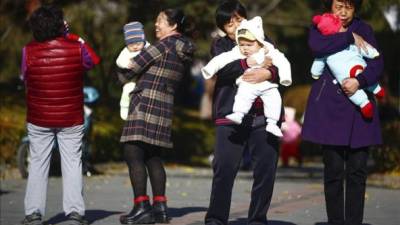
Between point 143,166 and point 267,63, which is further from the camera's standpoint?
point 143,166

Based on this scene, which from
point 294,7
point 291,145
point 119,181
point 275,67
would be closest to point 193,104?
point 294,7

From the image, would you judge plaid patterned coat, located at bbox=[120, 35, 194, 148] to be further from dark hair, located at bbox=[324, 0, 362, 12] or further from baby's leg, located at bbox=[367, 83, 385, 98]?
baby's leg, located at bbox=[367, 83, 385, 98]

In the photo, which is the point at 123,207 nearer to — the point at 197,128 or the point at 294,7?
the point at 197,128

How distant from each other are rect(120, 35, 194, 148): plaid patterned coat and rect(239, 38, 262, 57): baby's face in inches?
49.5

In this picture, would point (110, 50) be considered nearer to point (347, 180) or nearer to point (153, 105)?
point (153, 105)

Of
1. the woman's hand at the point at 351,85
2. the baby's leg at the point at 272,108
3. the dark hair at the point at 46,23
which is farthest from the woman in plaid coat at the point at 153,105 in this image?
the woman's hand at the point at 351,85

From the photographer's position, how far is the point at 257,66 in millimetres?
8039

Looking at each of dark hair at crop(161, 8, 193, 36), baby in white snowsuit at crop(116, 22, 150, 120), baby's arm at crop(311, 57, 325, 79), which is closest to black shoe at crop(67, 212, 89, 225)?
baby in white snowsuit at crop(116, 22, 150, 120)

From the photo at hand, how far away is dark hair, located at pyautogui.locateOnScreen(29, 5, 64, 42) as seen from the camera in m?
8.87

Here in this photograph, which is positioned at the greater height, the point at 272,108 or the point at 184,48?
the point at 184,48

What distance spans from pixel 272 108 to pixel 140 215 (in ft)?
5.79

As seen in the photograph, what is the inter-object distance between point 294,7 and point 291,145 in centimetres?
919

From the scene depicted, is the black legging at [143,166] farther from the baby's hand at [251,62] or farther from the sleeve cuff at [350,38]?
the sleeve cuff at [350,38]


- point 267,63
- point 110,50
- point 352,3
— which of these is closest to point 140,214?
point 267,63
